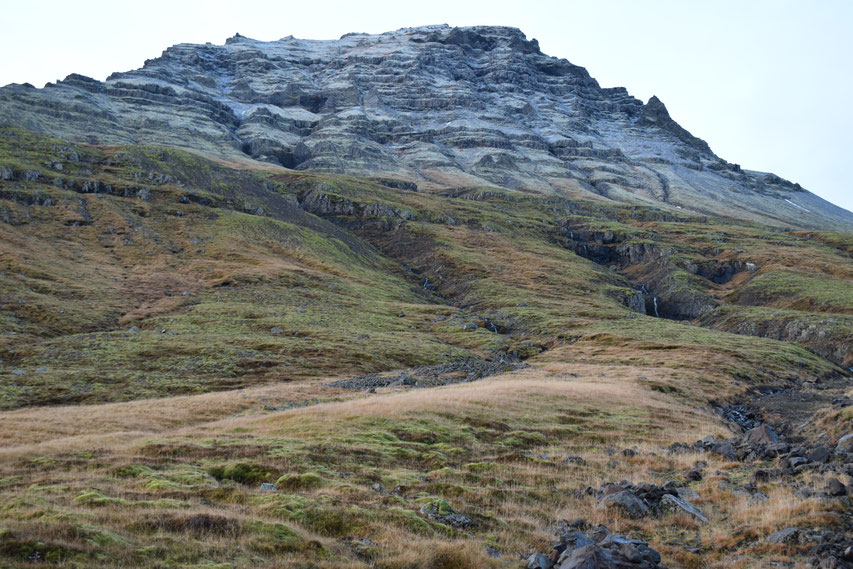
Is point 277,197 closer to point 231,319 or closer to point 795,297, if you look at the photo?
point 231,319

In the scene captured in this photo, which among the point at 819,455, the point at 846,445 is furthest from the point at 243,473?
the point at 846,445

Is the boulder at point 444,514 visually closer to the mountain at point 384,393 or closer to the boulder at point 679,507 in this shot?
the mountain at point 384,393

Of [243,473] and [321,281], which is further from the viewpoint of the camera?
[321,281]

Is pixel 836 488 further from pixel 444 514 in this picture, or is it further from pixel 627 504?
pixel 444 514

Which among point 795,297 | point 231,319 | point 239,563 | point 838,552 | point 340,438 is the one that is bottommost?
point 231,319

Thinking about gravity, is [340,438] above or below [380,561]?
below

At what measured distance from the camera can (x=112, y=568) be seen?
1036 cm

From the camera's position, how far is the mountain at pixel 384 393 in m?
13.9

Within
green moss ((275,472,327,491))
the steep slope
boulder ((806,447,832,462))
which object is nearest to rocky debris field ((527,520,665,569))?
green moss ((275,472,327,491))

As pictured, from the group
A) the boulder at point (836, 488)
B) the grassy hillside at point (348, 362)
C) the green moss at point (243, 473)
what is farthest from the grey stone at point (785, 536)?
the green moss at point (243, 473)

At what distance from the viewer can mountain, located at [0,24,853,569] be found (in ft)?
45.5

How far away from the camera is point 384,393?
43656 millimetres

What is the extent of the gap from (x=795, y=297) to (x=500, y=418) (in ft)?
368

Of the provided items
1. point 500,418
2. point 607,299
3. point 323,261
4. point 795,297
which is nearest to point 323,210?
point 323,261
